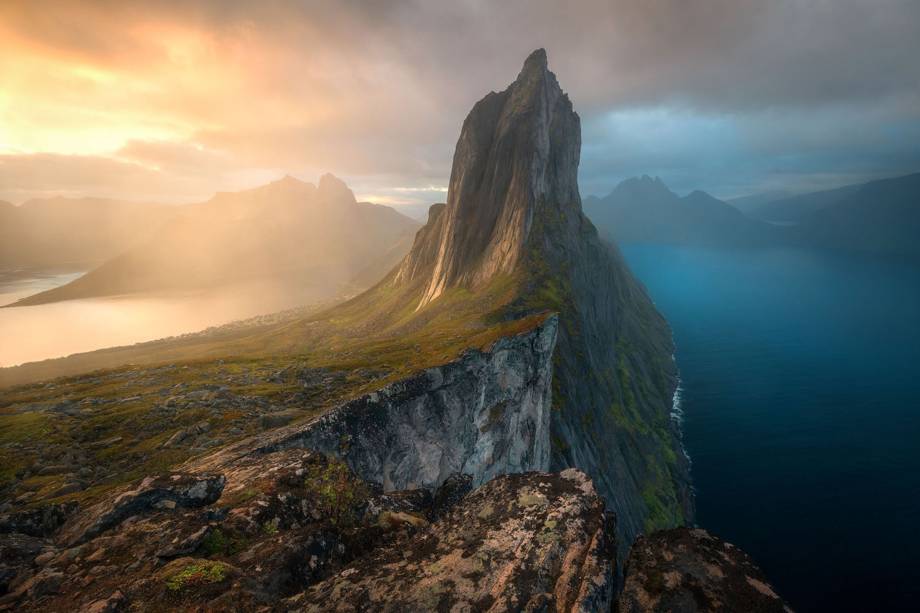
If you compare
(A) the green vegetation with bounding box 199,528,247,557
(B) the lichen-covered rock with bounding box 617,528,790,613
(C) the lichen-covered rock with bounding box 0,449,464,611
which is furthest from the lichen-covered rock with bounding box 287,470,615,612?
(A) the green vegetation with bounding box 199,528,247,557

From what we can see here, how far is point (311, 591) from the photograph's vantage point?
8.55 m

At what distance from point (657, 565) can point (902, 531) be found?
116474mm

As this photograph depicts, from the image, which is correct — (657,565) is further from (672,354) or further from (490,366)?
(672,354)

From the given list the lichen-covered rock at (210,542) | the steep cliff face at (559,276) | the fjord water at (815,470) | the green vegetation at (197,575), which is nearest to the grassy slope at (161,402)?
the lichen-covered rock at (210,542)

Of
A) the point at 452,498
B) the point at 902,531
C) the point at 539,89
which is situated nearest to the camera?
the point at 452,498

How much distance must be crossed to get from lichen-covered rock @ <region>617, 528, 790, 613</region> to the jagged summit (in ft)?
249

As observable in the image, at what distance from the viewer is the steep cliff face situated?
225 feet

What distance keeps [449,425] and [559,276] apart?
187ft

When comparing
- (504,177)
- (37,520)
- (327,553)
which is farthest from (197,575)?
(504,177)

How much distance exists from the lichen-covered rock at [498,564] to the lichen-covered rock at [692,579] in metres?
0.66

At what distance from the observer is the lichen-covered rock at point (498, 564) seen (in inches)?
328

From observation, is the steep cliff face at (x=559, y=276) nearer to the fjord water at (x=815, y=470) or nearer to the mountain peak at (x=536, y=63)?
the mountain peak at (x=536, y=63)

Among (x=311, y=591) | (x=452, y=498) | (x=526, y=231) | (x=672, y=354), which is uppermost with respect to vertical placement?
(x=526, y=231)

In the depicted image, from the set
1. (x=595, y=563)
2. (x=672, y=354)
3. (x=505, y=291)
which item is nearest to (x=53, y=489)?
(x=595, y=563)
